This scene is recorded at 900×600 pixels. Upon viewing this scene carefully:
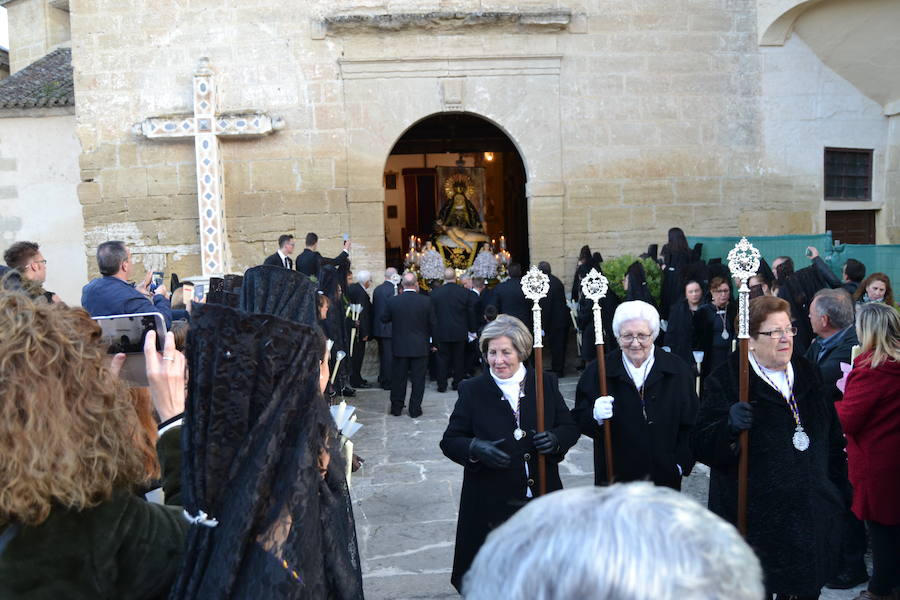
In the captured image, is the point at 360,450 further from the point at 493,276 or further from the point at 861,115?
the point at 861,115

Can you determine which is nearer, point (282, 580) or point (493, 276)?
point (282, 580)

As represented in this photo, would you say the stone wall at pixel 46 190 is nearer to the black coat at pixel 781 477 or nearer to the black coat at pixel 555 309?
the black coat at pixel 555 309

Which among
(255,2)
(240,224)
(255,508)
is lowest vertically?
(255,508)

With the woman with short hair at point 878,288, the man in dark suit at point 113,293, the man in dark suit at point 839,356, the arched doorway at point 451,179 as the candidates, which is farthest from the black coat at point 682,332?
the arched doorway at point 451,179

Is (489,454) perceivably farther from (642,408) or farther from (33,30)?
(33,30)

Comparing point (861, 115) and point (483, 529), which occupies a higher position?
point (861, 115)

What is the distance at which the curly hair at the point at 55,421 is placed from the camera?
1.89 meters

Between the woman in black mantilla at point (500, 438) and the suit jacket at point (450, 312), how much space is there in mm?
7096

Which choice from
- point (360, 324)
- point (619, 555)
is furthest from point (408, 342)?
point (619, 555)

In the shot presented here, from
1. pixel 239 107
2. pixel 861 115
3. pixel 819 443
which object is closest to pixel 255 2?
pixel 239 107

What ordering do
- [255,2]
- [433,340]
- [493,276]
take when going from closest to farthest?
[433,340] < [255,2] < [493,276]

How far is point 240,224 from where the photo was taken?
42.9ft

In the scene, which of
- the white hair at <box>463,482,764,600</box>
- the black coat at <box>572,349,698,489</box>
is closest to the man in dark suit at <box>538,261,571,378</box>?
the black coat at <box>572,349,698,489</box>

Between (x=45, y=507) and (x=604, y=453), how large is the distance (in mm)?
3095
